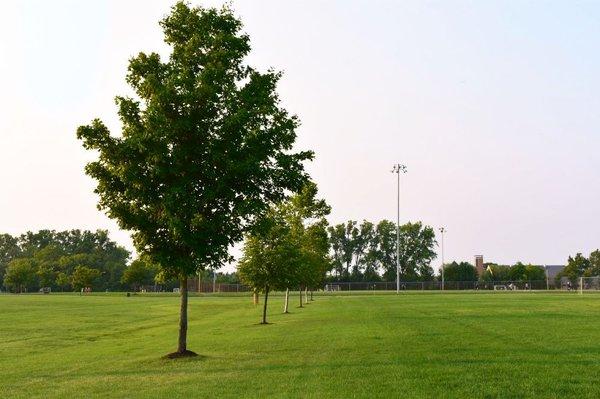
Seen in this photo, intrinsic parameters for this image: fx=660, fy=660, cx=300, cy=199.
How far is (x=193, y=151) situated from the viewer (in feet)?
68.2

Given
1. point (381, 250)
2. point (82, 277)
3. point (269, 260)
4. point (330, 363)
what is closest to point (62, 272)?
point (82, 277)

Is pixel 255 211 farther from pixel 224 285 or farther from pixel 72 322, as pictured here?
pixel 224 285

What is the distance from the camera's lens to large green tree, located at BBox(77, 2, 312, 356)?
2011 centimetres

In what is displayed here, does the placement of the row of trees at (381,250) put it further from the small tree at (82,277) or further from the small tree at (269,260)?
the small tree at (269,260)

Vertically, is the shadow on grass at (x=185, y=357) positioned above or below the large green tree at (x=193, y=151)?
below

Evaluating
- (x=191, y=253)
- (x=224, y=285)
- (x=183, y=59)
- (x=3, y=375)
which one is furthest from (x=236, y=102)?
(x=224, y=285)

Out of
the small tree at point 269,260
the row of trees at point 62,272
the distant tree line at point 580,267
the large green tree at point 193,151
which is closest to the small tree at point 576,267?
the distant tree line at point 580,267

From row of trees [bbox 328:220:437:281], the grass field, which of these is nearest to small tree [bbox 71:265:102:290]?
row of trees [bbox 328:220:437:281]

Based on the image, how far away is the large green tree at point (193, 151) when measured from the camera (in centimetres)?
2011

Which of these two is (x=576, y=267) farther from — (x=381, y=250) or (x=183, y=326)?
(x=183, y=326)

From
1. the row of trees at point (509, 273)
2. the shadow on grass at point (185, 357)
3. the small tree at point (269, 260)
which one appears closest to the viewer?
the shadow on grass at point (185, 357)

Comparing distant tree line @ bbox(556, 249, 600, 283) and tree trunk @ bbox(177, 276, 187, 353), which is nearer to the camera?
tree trunk @ bbox(177, 276, 187, 353)

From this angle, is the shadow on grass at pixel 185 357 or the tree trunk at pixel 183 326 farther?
the tree trunk at pixel 183 326

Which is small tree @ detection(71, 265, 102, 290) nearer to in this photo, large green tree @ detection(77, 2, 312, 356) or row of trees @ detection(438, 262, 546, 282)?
row of trees @ detection(438, 262, 546, 282)
